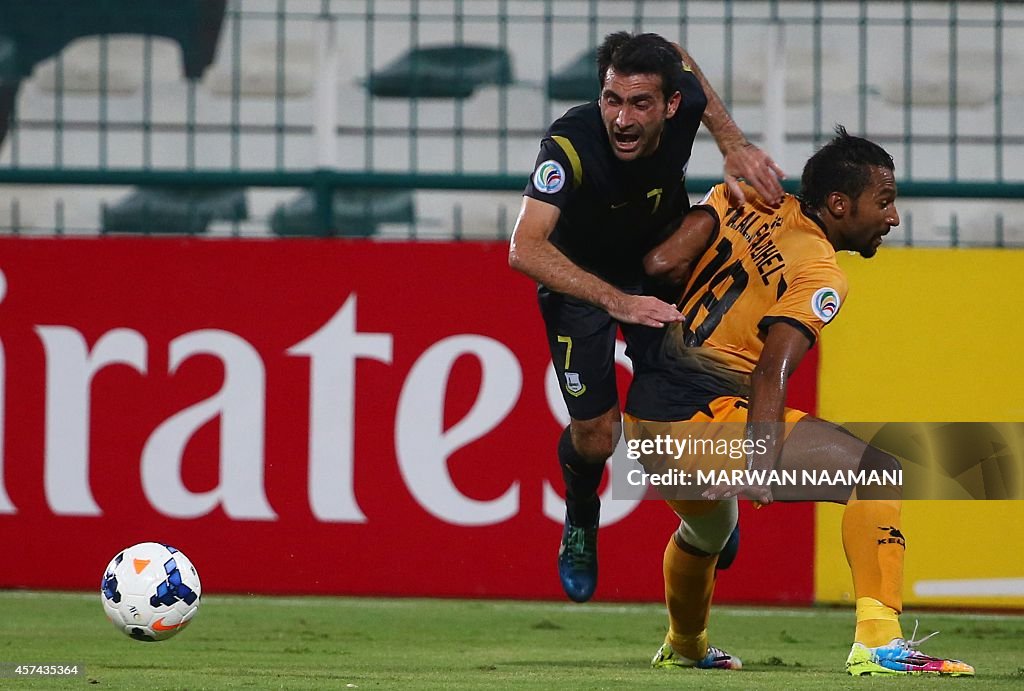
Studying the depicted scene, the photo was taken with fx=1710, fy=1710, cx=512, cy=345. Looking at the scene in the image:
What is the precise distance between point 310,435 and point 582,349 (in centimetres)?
298

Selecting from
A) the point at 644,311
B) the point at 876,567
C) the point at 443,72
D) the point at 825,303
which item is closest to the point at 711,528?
the point at 876,567

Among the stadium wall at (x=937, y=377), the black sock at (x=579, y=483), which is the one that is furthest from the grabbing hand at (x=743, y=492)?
the stadium wall at (x=937, y=377)

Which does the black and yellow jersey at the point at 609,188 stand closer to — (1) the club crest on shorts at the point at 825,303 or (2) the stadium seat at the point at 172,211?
(1) the club crest on shorts at the point at 825,303

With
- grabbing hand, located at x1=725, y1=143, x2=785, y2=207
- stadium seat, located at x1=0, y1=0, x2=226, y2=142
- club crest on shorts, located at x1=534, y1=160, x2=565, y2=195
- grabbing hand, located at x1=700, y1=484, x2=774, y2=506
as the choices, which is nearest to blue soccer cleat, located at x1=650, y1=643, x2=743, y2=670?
grabbing hand, located at x1=700, y1=484, x2=774, y2=506

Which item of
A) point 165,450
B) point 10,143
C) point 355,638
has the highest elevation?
point 10,143

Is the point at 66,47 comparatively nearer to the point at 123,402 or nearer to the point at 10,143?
the point at 10,143

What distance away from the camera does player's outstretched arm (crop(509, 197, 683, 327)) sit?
5.58m

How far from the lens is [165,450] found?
30.3 ft

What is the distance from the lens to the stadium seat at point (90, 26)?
1100 centimetres

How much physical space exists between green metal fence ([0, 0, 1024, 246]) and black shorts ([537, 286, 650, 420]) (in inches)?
123

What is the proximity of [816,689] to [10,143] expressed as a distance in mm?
7420

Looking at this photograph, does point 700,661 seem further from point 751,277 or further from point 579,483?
point 751,277

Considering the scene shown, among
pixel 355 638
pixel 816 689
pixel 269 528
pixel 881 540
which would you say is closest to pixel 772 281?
pixel 881 540

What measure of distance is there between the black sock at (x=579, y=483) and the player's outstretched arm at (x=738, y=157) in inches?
49.5
